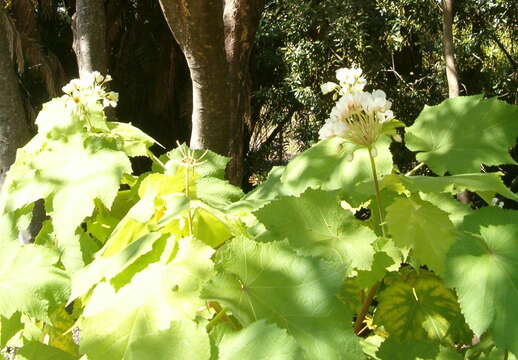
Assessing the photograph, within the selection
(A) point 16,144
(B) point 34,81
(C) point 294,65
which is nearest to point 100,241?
(A) point 16,144

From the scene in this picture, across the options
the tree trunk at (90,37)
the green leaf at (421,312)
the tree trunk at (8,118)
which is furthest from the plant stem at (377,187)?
the tree trunk at (8,118)

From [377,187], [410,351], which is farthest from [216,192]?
[410,351]

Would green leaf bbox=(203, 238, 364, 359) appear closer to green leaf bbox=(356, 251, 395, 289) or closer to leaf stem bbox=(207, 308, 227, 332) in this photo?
leaf stem bbox=(207, 308, 227, 332)

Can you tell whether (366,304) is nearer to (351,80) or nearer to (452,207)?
(452,207)

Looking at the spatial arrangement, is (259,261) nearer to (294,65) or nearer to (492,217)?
(492,217)

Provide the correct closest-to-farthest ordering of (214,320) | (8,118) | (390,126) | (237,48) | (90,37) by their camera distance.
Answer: (214,320) → (390,126) → (237,48) → (90,37) → (8,118)

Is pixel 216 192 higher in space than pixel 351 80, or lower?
lower

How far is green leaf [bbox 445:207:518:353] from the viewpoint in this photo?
668 mm

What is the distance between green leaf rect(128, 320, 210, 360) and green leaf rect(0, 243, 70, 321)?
0.20m

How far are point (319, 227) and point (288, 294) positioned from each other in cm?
16

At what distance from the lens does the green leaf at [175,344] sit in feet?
1.88

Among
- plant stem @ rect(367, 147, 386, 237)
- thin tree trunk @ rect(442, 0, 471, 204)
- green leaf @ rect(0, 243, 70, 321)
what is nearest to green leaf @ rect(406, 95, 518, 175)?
plant stem @ rect(367, 147, 386, 237)

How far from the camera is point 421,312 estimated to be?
37.9 inches

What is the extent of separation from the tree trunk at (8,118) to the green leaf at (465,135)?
2671mm
